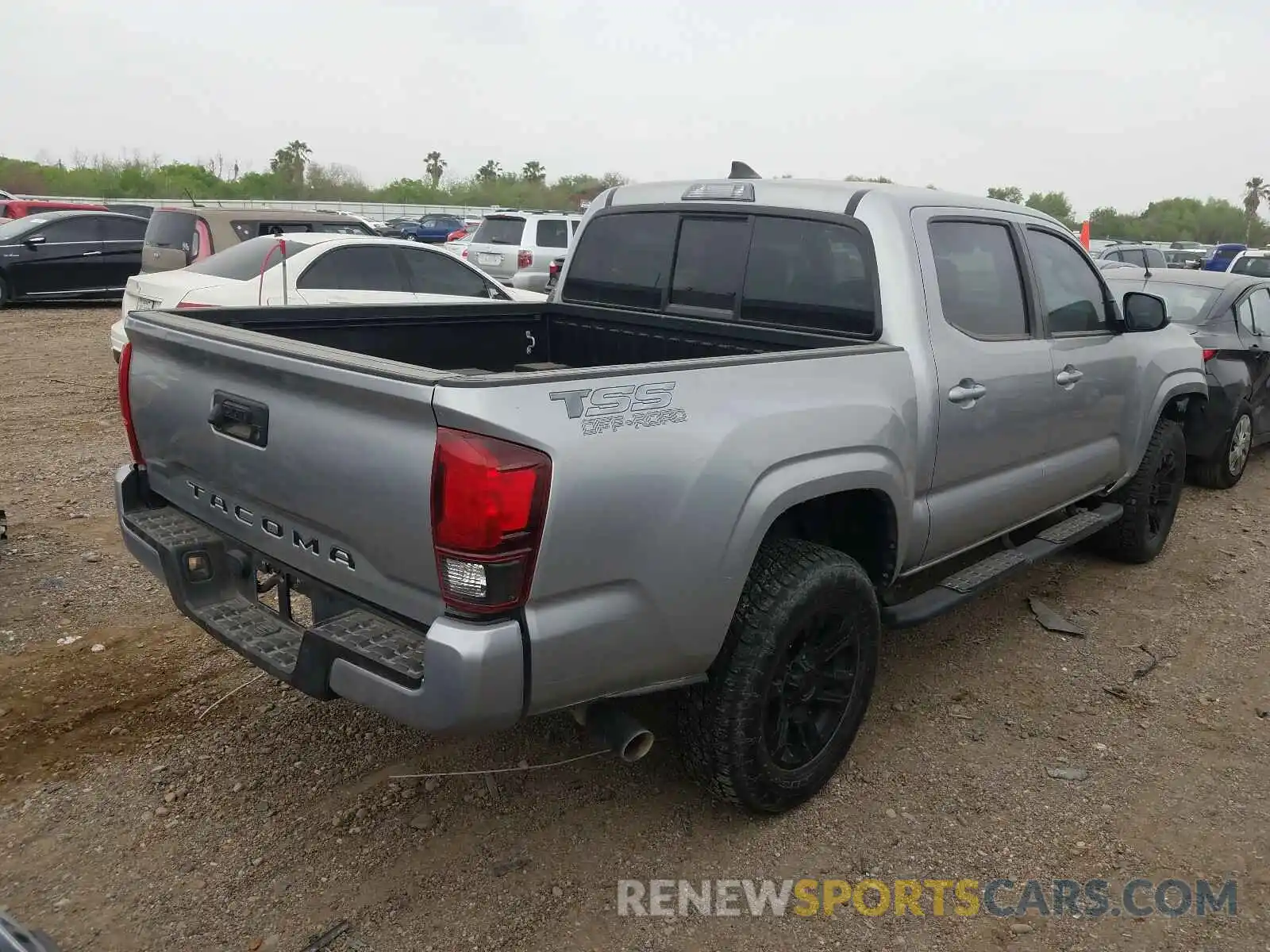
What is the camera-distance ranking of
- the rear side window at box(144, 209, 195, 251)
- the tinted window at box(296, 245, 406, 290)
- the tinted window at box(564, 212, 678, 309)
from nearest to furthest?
the tinted window at box(564, 212, 678, 309) → the tinted window at box(296, 245, 406, 290) → the rear side window at box(144, 209, 195, 251)

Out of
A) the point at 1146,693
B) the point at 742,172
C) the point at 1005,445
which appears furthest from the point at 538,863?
the point at 742,172

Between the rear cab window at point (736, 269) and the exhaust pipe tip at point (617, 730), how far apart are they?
5.37ft

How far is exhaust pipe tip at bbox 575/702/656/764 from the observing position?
8.71ft

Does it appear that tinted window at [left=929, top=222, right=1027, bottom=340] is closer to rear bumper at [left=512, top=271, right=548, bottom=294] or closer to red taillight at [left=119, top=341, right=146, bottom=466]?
red taillight at [left=119, top=341, right=146, bottom=466]

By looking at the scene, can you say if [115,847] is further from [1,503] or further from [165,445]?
[1,503]

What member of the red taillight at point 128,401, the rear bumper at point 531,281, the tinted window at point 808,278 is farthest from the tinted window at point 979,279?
the rear bumper at point 531,281

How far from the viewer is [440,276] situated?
29.1ft

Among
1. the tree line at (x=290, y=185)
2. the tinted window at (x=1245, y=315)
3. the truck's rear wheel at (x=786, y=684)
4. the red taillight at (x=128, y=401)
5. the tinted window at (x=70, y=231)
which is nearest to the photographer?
the truck's rear wheel at (x=786, y=684)

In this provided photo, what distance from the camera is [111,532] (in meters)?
5.44

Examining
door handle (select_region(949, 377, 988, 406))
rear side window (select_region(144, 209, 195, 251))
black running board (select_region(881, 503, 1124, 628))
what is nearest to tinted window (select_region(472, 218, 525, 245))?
rear side window (select_region(144, 209, 195, 251))

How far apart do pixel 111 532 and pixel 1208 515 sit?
691 cm

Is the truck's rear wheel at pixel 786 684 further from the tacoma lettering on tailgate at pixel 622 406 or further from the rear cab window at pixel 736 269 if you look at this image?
the rear cab window at pixel 736 269

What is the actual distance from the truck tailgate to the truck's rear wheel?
0.93m

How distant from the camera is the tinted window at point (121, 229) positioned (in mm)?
15234
